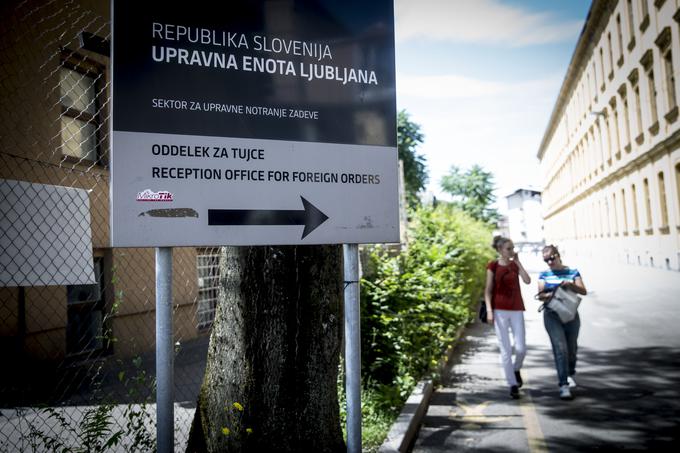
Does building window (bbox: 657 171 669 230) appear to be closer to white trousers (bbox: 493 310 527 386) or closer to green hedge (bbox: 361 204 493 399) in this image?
green hedge (bbox: 361 204 493 399)

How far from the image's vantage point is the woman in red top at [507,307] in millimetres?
6191

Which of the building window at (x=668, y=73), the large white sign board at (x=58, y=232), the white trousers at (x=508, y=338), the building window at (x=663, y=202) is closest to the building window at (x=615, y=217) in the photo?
the building window at (x=663, y=202)

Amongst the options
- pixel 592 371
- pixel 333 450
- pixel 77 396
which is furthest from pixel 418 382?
pixel 77 396

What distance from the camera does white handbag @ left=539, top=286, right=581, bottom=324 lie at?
241 inches

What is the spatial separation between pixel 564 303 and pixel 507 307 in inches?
25.2

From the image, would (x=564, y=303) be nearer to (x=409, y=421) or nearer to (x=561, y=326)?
(x=561, y=326)

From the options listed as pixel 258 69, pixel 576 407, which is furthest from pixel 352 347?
pixel 576 407

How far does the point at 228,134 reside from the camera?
2277mm

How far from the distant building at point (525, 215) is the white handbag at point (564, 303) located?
81393 mm

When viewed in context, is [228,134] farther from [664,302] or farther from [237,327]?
[664,302]

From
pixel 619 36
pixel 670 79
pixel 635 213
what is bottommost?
pixel 635 213

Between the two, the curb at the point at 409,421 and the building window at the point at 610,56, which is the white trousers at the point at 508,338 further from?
the building window at the point at 610,56

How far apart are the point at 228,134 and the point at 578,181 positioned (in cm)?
4523

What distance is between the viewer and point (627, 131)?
2653 centimetres
